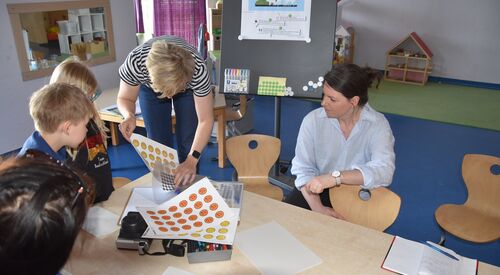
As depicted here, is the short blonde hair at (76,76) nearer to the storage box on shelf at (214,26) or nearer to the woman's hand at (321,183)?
the woman's hand at (321,183)

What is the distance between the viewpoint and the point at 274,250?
138cm

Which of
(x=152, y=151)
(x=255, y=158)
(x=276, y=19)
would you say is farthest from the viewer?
(x=276, y=19)

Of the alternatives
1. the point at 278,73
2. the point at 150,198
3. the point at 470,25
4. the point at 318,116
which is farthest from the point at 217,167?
the point at 470,25

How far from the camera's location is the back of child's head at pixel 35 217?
2.16ft

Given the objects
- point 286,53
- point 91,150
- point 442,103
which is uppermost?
point 286,53

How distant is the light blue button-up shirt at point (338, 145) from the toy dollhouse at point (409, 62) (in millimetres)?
5316

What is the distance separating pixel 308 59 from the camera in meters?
2.82

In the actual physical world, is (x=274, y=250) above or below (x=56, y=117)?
below

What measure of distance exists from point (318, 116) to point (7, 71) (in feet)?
9.86

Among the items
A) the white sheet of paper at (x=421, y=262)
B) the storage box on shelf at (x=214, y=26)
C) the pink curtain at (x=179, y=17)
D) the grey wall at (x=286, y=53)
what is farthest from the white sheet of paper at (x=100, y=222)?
the storage box on shelf at (x=214, y=26)

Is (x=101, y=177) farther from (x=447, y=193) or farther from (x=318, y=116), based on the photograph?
(x=447, y=193)

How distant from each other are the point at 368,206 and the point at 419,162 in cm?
233

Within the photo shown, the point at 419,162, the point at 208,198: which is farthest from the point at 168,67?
the point at 419,162

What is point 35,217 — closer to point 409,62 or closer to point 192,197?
point 192,197
